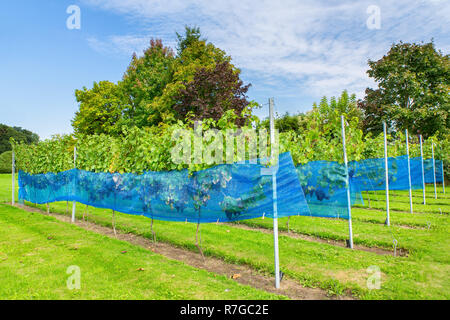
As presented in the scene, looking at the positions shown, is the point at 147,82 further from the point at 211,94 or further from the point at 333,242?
the point at 333,242

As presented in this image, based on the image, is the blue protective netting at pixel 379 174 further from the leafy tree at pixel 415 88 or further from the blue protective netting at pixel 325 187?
the leafy tree at pixel 415 88

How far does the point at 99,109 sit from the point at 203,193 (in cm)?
2559

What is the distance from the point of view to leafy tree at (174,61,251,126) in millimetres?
18969

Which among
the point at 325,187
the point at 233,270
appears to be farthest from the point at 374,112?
the point at 233,270

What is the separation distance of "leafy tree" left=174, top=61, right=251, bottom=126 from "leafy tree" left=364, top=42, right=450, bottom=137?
11.9 metres

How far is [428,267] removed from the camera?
459cm

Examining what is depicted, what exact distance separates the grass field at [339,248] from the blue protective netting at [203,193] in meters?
0.93

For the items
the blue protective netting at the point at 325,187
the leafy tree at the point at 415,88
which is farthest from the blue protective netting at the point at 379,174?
the leafy tree at the point at 415,88

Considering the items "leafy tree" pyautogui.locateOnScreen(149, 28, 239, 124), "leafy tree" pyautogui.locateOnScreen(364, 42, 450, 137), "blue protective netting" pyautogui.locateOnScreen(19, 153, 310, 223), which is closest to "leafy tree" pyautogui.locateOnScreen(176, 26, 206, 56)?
"leafy tree" pyautogui.locateOnScreen(149, 28, 239, 124)

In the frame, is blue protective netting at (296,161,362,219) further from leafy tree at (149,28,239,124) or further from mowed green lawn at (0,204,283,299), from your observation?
leafy tree at (149,28,239,124)

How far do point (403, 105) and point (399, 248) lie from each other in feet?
68.7

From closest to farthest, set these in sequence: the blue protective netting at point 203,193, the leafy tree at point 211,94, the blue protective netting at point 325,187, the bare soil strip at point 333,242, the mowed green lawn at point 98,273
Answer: the mowed green lawn at point 98,273, the blue protective netting at point 203,193, the bare soil strip at point 333,242, the blue protective netting at point 325,187, the leafy tree at point 211,94

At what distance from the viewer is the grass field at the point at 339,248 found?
156 inches

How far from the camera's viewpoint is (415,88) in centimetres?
2091
